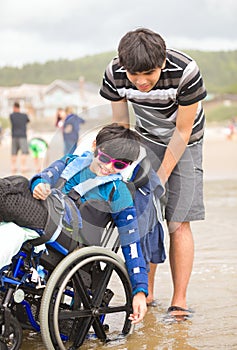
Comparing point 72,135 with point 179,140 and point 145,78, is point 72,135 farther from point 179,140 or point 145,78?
point 145,78

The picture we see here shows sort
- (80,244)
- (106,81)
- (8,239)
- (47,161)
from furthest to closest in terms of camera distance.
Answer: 1. (106,81)
2. (47,161)
3. (80,244)
4. (8,239)

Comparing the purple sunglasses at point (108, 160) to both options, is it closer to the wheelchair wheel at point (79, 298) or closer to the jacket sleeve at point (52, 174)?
the jacket sleeve at point (52, 174)

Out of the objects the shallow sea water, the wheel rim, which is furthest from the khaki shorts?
the wheel rim

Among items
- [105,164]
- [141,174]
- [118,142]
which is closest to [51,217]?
[105,164]

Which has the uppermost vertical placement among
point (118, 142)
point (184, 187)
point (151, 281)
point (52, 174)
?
point (118, 142)

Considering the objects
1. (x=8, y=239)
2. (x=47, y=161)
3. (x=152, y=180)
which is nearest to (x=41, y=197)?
(x=8, y=239)

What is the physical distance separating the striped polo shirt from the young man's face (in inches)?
5.6

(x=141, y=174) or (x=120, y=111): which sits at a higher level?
(x=120, y=111)

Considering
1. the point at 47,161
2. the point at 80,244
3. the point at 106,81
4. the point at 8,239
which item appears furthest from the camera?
the point at 106,81

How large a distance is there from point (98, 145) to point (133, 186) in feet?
0.87

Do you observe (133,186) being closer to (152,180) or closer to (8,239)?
(152,180)

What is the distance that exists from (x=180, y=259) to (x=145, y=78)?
1.11m

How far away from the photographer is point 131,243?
3506mm

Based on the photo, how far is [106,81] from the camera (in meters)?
4.05
